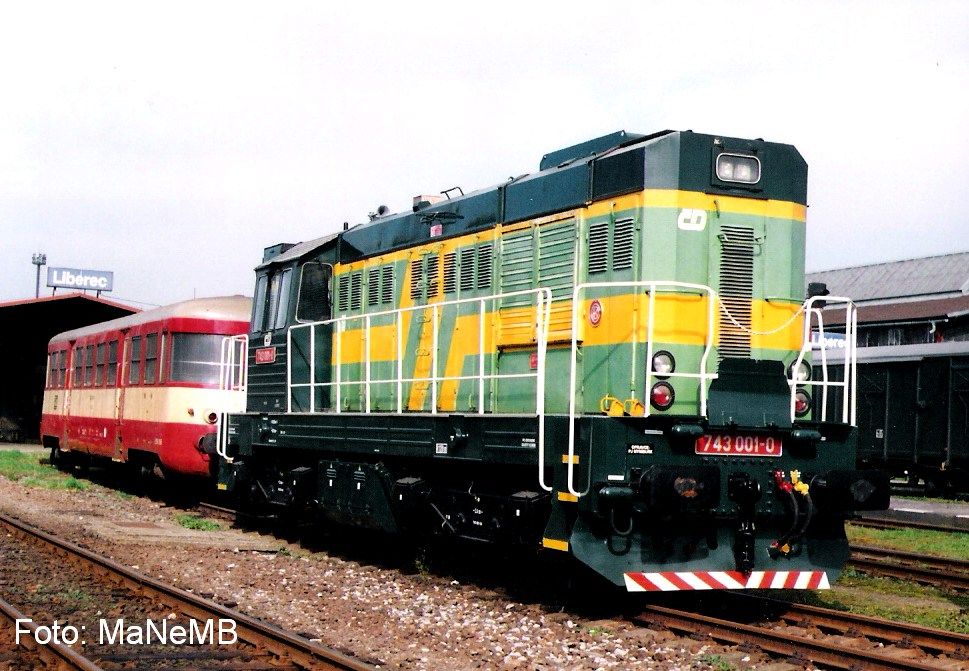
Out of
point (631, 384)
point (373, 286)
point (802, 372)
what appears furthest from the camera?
point (373, 286)

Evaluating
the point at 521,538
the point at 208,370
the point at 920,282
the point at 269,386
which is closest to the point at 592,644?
the point at 521,538

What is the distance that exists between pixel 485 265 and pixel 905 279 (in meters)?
43.6

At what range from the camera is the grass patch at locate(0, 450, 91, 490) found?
21.5 meters

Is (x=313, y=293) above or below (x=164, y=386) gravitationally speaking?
above

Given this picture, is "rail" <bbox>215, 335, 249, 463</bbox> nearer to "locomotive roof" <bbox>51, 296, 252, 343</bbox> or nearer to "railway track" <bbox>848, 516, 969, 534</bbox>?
"locomotive roof" <bbox>51, 296, 252, 343</bbox>

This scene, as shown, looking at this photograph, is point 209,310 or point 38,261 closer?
point 209,310

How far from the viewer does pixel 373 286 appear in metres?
12.3

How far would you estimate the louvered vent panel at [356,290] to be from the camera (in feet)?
41.1

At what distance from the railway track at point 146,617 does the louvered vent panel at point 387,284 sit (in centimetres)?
Answer: 388

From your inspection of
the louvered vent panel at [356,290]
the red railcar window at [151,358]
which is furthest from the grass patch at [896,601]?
the red railcar window at [151,358]

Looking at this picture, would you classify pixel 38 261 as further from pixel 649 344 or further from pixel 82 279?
pixel 649 344

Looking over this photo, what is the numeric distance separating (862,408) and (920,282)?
91.7 feet

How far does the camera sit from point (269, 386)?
13469 mm

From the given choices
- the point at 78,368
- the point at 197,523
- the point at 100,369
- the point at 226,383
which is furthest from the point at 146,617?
the point at 78,368
